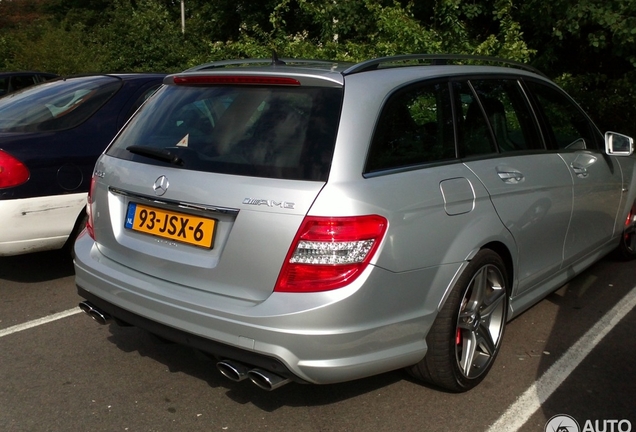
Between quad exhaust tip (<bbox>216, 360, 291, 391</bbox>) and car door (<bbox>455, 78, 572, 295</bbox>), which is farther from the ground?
car door (<bbox>455, 78, 572, 295</bbox>)

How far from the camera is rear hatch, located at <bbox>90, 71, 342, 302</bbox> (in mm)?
2986

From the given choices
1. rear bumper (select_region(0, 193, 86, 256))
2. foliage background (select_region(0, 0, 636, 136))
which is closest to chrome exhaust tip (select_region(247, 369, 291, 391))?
rear bumper (select_region(0, 193, 86, 256))

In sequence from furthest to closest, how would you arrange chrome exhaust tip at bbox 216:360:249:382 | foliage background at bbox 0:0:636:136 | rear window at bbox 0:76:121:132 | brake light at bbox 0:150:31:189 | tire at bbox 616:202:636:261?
foliage background at bbox 0:0:636:136, tire at bbox 616:202:636:261, rear window at bbox 0:76:121:132, brake light at bbox 0:150:31:189, chrome exhaust tip at bbox 216:360:249:382

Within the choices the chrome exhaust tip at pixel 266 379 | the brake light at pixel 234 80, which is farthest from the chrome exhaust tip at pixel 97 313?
the brake light at pixel 234 80

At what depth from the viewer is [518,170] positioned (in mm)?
4016

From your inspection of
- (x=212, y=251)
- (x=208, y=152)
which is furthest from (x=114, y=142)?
(x=212, y=251)

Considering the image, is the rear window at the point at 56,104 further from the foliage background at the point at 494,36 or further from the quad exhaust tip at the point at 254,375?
the foliage background at the point at 494,36

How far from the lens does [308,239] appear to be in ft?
9.55

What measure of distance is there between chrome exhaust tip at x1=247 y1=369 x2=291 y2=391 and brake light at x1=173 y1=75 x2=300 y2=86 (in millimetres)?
1293

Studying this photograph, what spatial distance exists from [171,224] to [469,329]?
1.58 metres

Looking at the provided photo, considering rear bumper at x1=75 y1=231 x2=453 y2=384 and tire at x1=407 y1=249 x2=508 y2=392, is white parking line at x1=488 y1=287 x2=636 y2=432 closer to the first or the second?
tire at x1=407 y1=249 x2=508 y2=392

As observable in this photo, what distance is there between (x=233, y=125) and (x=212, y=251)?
61cm

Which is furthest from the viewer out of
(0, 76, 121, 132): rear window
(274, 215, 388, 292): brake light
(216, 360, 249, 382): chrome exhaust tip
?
(0, 76, 121, 132): rear window

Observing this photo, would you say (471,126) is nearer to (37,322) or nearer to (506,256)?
(506,256)
